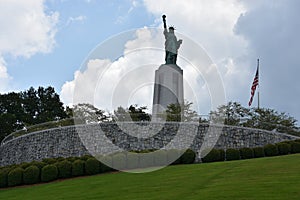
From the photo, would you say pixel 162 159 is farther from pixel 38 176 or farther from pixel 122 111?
pixel 122 111

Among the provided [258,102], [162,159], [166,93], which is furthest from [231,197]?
[166,93]

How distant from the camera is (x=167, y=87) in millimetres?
44531

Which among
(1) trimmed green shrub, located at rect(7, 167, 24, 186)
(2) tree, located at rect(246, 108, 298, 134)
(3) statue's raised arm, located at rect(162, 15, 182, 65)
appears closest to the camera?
(1) trimmed green shrub, located at rect(7, 167, 24, 186)

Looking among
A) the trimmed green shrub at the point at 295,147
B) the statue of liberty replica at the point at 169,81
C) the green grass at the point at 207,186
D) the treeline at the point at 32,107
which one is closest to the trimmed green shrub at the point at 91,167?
the green grass at the point at 207,186

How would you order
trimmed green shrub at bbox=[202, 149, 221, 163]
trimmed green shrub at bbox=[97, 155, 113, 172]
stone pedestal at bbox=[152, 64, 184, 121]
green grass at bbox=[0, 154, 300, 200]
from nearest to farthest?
green grass at bbox=[0, 154, 300, 200] < trimmed green shrub at bbox=[97, 155, 113, 172] < trimmed green shrub at bbox=[202, 149, 221, 163] < stone pedestal at bbox=[152, 64, 184, 121]

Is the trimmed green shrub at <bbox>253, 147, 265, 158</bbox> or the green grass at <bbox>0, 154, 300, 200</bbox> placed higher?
the trimmed green shrub at <bbox>253, 147, 265, 158</bbox>

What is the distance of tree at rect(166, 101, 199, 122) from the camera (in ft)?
111

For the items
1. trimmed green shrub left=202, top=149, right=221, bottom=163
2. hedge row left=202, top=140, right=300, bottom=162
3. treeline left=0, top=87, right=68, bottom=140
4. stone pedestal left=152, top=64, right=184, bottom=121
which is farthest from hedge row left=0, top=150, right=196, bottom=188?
treeline left=0, top=87, right=68, bottom=140

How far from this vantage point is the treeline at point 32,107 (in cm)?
6462

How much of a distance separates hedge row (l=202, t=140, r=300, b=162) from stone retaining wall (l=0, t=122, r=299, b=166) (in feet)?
11.1

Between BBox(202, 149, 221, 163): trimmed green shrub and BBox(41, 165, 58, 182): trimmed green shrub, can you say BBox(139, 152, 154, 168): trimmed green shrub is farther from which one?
BBox(41, 165, 58, 182): trimmed green shrub

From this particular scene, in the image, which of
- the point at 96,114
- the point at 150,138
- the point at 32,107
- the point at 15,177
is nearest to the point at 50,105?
the point at 32,107

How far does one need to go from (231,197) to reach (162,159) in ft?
47.4

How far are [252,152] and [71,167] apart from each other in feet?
37.2
